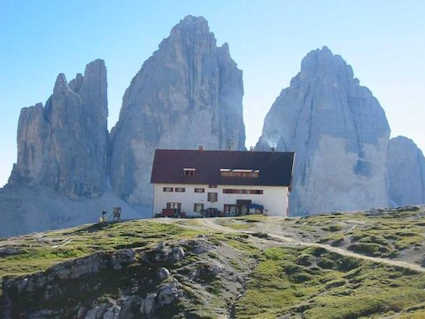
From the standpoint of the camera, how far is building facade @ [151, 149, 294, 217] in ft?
335

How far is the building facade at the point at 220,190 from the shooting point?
102188 millimetres

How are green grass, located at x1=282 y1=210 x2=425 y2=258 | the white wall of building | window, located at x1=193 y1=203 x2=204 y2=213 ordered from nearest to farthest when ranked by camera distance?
green grass, located at x1=282 y1=210 x2=425 y2=258
window, located at x1=193 y1=203 x2=204 y2=213
the white wall of building

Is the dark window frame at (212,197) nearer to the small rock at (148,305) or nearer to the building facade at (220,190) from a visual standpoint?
the building facade at (220,190)

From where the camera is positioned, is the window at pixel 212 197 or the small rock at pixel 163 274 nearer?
the small rock at pixel 163 274

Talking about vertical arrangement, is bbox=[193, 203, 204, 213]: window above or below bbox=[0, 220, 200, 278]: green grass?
above

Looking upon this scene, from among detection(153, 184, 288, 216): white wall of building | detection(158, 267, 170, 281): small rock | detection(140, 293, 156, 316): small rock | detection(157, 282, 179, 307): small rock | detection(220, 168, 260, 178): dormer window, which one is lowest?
detection(140, 293, 156, 316): small rock

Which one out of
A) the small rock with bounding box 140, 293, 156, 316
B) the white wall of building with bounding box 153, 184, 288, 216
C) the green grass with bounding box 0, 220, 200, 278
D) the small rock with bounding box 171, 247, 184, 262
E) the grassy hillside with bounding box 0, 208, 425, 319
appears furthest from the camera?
the white wall of building with bounding box 153, 184, 288, 216

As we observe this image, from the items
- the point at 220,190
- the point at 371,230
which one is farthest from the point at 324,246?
the point at 220,190

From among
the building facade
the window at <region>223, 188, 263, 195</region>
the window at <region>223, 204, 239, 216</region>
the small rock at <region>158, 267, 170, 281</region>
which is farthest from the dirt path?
the small rock at <region>158, 267, 170, 281</region>

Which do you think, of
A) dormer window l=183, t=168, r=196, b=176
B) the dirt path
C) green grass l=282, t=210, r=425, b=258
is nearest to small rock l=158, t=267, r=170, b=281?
the dirt path

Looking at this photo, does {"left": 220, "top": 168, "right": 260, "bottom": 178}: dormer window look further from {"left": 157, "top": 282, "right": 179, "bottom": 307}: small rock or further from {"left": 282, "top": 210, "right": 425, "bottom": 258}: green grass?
{"left": 157, "top": 282, "right": 179, "bottom": 307}: small rock

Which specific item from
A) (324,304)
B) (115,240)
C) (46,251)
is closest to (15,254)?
(46,251)

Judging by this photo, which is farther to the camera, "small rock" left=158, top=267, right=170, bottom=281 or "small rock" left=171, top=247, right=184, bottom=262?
"small rock" left=171, top=247, right=184, bottom=262

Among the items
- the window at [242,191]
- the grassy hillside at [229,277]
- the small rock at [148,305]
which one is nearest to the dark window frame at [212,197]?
the window at [242,191]
